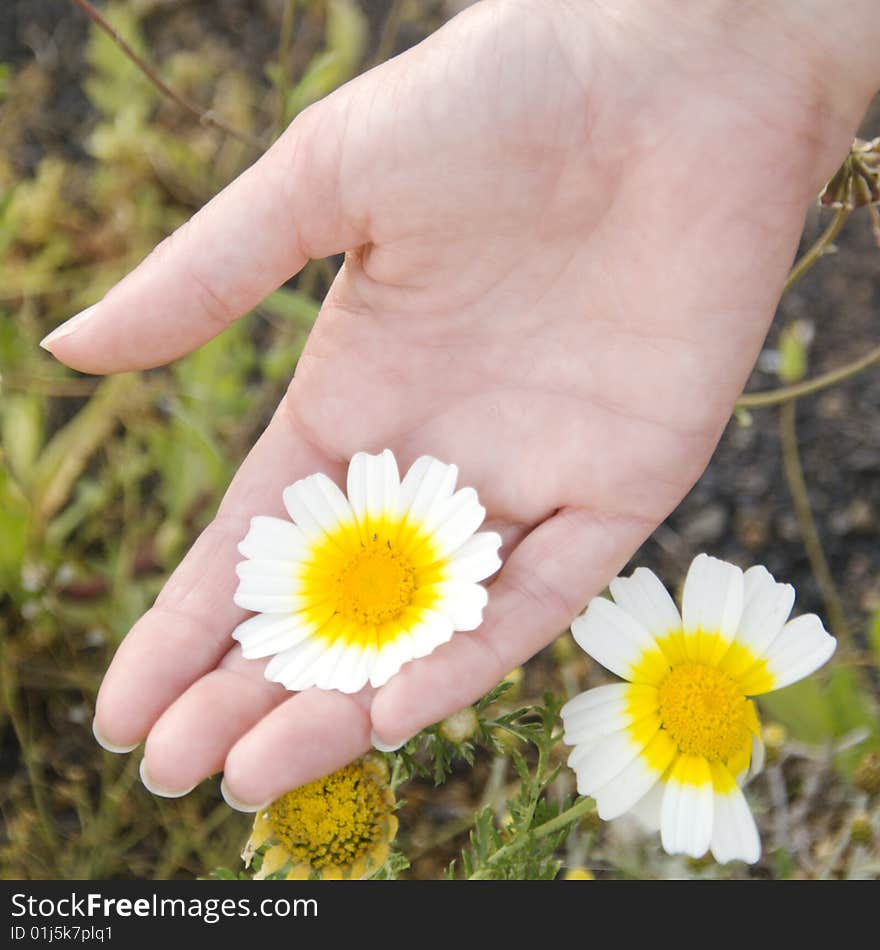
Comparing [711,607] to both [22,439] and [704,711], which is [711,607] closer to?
[704,711]

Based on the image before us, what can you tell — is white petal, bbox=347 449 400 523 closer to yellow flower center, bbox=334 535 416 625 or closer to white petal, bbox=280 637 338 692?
yellow flower center, bbox=334 535 416 625

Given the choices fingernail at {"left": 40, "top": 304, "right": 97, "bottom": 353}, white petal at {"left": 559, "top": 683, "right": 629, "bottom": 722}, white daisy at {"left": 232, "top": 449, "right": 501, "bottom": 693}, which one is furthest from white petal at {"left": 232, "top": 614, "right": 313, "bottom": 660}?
fingernail at {"left": 40, "top": 304, "right": 97, "bottom": 353}

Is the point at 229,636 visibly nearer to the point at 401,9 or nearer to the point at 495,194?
the point at 495,194

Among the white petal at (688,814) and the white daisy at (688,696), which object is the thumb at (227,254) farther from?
the white petal at (688,814)

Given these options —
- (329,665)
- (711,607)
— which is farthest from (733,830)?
(329,665)

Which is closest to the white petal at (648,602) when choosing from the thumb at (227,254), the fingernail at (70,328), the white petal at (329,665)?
the white petal at (329,665)

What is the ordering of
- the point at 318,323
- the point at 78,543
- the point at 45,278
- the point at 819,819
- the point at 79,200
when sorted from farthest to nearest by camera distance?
the point at 79,200 < the point at 45,278 < the point at 78,543 < the point at 819,819 < the point at 318,323
